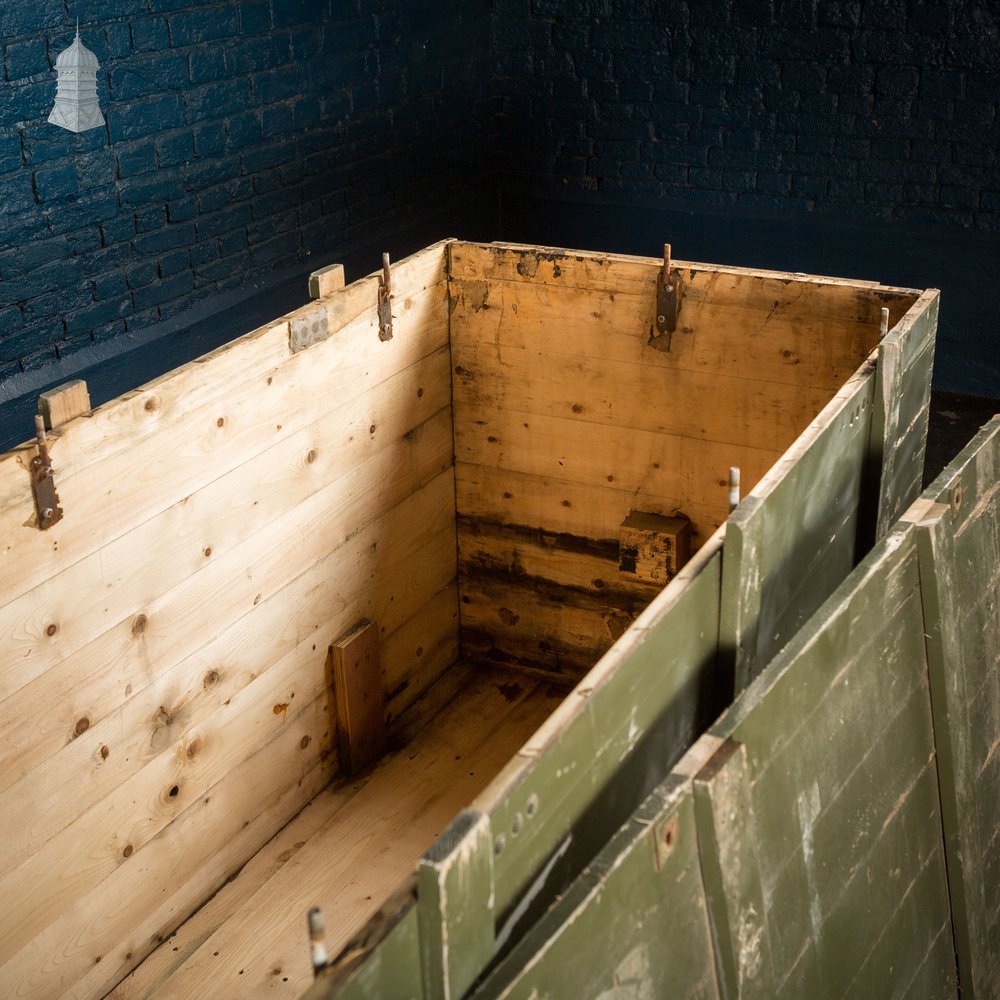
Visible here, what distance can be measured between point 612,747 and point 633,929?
230 millimetres

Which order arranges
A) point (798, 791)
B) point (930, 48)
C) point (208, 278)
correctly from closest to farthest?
point (798, 791) → point (208, 278) → point (930, 48)

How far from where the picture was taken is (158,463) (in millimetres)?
2150

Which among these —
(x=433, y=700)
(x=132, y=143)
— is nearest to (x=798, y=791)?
(x=433, y=700)

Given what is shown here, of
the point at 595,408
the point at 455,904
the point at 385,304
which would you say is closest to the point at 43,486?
the point at 385,304

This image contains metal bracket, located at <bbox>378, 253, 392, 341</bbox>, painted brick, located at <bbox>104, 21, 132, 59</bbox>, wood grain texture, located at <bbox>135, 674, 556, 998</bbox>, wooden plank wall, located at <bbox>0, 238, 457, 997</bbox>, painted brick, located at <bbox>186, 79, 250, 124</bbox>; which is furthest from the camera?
painted brick, located at <bbox>186, 79, 250, 124</bbox>

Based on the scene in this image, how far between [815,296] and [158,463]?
1.34m

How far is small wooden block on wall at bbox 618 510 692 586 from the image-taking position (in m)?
2.85

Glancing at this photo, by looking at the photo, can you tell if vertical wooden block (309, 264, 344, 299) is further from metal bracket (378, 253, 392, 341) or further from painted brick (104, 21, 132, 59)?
painted brick (104, 21, 132, 59)

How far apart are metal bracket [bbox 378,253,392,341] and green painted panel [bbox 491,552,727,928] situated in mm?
1192

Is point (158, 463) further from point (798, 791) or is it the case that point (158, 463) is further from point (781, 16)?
point (781, 16)

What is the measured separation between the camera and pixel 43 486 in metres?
1.92

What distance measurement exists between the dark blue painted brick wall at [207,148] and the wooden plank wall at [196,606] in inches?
52.2

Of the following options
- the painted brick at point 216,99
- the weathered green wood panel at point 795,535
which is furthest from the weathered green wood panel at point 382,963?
the painted brick at point 216,99

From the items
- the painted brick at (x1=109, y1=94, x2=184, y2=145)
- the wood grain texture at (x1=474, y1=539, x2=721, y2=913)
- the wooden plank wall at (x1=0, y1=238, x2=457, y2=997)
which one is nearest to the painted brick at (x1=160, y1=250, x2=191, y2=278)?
the painted brick at (x1=109, y1=94, x2=184, y2=145)
